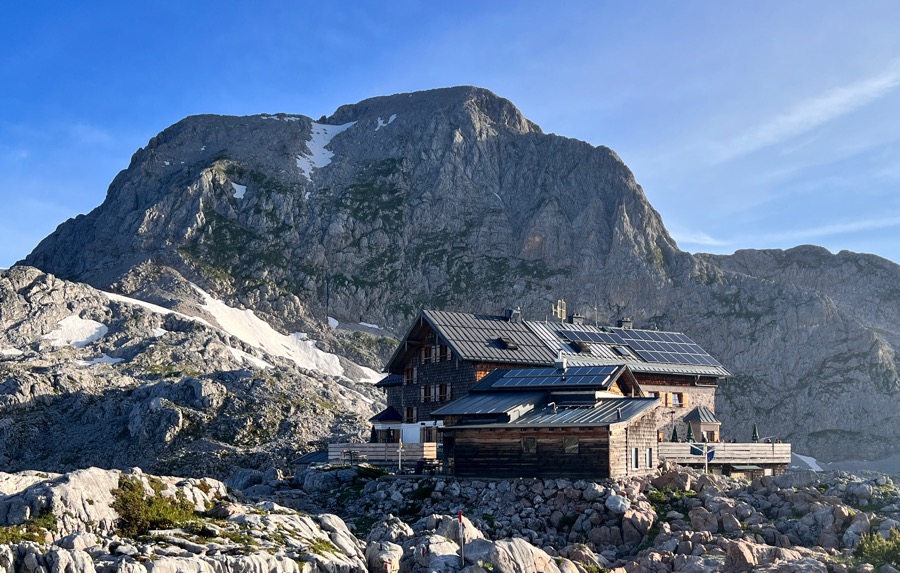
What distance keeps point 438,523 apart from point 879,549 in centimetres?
1840

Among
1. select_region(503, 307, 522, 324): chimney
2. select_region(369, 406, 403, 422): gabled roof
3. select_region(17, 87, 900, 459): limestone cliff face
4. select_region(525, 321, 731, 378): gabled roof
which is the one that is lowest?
select_region(369, 406, 403, 422): gabled roof

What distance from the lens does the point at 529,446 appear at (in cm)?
4841

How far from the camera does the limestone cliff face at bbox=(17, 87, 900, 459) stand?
155500 millimetres

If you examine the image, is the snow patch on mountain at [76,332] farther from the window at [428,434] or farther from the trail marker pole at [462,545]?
the trail marker pole at [462,545]

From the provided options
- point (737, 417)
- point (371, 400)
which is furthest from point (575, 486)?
point (737, 417)

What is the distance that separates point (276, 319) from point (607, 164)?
7774 cm

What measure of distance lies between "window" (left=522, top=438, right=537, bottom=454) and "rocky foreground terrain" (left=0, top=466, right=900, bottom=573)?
1.81 metres

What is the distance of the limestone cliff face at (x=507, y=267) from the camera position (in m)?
156

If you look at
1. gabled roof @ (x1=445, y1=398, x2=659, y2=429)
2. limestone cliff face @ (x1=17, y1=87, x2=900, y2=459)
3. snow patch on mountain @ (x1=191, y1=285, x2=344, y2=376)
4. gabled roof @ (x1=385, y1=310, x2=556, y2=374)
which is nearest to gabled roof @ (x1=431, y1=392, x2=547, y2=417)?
gabled roof @ (x1=445, y1=398, x2=659, y2=429)

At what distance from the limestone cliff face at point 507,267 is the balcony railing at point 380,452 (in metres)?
96.4

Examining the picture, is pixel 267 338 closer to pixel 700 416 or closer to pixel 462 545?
pixel 700 416

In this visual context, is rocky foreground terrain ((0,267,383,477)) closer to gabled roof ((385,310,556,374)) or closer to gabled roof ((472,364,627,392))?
gabled roof ((385,310,556,374))

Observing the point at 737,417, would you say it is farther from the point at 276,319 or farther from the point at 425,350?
the point at 425,350

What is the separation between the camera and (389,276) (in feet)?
605
